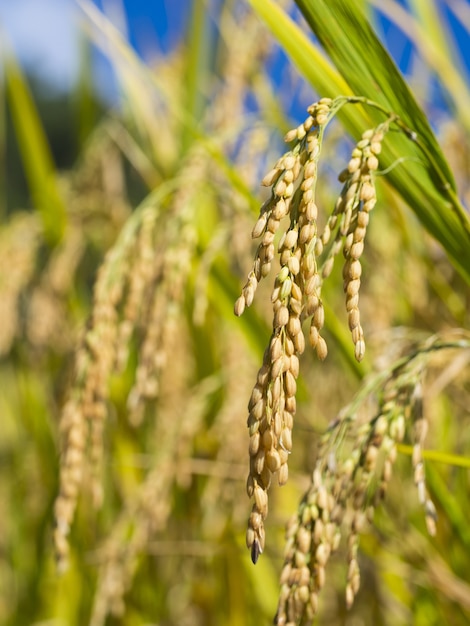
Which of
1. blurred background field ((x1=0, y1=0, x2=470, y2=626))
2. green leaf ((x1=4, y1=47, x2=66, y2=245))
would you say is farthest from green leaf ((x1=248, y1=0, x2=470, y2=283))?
green leaf ((x1=4, y1=47, x2=66, y2=245))

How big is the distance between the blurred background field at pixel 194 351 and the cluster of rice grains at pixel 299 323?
232mm

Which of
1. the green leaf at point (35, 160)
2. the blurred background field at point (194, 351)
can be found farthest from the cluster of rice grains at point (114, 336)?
the green leaf at point (35, 160)

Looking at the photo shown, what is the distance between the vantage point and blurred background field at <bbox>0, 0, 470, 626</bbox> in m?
1.27

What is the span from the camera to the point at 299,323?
0.66 m

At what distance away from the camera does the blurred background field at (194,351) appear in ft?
4.17

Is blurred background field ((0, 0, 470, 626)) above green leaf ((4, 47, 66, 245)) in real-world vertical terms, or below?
below

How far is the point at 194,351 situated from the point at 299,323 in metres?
1.38

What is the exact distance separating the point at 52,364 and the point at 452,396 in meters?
1.40

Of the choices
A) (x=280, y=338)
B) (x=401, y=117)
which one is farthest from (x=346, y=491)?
(x=401, y=117)

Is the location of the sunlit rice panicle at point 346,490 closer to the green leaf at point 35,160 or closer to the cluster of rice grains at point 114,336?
the cluster of rice grains at point 114,336

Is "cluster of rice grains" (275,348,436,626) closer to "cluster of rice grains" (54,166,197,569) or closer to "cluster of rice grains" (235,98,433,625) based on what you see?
"cluster of rice grains" (235,98,433,625)

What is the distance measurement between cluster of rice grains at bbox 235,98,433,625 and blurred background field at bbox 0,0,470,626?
232mm

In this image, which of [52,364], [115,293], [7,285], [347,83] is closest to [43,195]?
[7,285]

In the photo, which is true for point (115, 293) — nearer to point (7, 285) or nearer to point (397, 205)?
point (397, 205)
